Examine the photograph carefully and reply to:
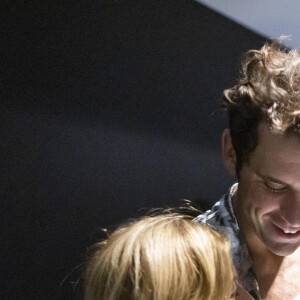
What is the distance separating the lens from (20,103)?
3.79ft

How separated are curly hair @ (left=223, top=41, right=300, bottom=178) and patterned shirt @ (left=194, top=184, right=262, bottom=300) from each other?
3.7 inches

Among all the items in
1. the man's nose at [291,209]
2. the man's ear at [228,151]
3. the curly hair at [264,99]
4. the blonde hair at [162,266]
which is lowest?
the blonde hair at [162,266]

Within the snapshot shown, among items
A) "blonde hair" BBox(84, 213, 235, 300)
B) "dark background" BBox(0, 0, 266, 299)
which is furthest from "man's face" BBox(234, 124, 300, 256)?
"dark background" BBox(0, 0, 266, 299)

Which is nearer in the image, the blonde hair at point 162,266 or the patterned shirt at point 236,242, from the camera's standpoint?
the blonde hair at point 162,266

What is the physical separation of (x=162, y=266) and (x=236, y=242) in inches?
10.8

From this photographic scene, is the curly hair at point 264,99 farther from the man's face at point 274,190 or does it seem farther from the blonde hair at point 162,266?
the blonde hair at point 162,266

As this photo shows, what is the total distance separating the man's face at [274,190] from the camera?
0.90 m

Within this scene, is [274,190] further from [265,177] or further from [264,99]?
[264,99]

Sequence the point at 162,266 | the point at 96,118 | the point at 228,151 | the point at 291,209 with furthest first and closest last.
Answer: the point at 96,118
the point at 228,151
the point at 291,209
the point at 162,266

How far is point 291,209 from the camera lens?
2.95 ft

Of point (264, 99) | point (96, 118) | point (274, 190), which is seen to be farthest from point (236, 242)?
point (96, 118)

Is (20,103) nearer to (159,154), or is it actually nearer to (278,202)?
(159,154)

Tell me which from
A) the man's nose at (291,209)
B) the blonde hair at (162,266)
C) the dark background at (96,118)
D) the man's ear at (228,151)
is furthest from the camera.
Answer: the dark background at (96,118)

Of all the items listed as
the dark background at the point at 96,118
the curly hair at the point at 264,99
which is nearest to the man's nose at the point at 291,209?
the curly hair at the point at 264,99
